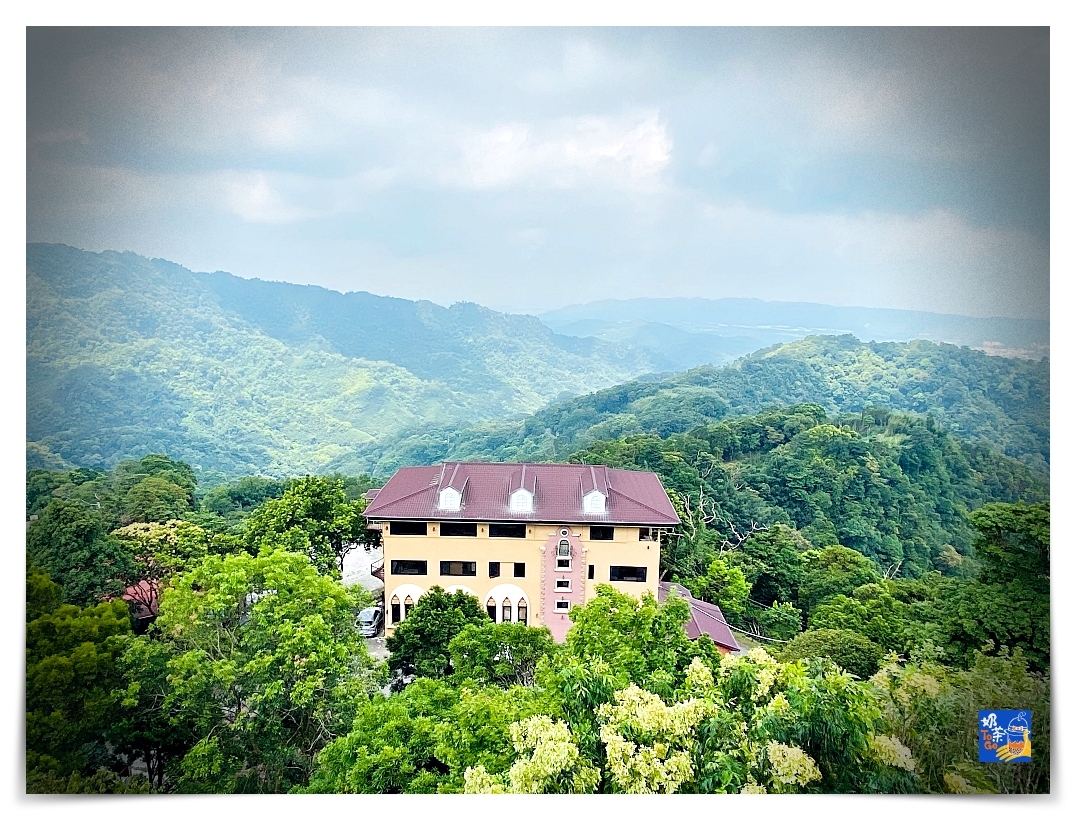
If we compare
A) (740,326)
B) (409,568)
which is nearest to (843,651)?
(409,568)

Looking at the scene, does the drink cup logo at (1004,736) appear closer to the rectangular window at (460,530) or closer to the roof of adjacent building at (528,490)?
the roof of adjacent building at (528,490)

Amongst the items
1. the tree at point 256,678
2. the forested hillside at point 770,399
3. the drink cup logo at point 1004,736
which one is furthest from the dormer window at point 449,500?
the forested hillside at point 770,399

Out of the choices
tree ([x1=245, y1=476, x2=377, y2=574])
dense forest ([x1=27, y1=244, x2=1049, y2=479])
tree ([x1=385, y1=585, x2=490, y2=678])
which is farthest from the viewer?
dense forest ([x1=27, y1=244, x2=1049, y2=479])

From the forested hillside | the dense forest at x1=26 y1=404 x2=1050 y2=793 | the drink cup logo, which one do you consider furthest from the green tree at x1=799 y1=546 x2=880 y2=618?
the drink cup logo

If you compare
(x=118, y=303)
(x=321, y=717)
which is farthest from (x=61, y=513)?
(x=118, y=303)

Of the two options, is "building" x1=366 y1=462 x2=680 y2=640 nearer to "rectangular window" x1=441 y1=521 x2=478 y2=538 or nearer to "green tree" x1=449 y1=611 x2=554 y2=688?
"rectangular window" x1=441 y1=521 x2=478 y2=538
